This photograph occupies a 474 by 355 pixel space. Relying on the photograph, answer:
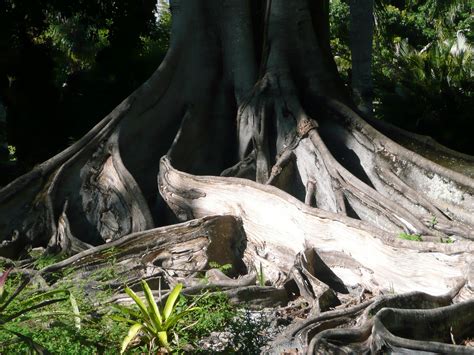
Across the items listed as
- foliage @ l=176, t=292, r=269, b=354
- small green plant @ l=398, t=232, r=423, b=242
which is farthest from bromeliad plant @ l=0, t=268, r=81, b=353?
small green plant @ l=398, t=232, r=423, b=242

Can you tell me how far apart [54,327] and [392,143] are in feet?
14.3

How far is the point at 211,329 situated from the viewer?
19.4ft

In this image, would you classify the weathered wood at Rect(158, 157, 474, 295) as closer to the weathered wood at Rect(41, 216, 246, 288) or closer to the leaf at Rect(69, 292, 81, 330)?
the weathered wood at Rect(41, 216, 246, 288)

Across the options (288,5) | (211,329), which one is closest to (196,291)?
(211,329)

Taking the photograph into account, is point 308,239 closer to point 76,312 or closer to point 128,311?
point 128,311

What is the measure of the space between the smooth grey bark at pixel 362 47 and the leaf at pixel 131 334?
8676mm

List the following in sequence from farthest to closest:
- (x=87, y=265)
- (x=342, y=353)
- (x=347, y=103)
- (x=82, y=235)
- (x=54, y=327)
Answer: (x=347, y=103), (x=82, y=235), (x=87, y=265), (x=54, y=327), (x=342, y=353)

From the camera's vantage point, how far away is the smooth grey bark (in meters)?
13.6

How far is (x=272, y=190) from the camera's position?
8016 millimetres

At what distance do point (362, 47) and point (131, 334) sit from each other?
31.0 ft

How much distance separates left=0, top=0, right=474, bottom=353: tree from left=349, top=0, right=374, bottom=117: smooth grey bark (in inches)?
113

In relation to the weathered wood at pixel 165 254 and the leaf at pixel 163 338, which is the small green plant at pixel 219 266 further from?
the leaf at pixel 163 338

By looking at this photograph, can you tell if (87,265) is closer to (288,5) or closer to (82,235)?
(82,235)

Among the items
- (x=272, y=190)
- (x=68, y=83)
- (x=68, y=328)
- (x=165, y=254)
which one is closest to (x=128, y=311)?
(x=68, y=328)
